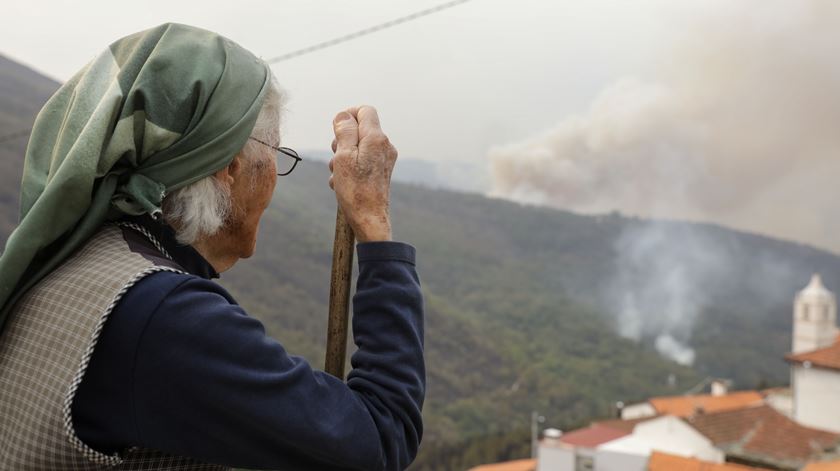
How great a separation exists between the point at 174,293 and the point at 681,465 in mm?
15928

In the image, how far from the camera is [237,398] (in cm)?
74

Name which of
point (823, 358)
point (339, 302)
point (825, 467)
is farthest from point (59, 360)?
point (823, 358)

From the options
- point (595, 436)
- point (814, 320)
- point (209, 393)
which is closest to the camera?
point (209, 393)

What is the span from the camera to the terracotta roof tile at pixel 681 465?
48.0 feet

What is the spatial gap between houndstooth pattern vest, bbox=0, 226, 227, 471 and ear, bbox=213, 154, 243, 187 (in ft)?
0.45

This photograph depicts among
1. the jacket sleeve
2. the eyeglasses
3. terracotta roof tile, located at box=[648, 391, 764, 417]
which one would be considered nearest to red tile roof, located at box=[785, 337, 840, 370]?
terracotta roof tile, located at box=[648, 391, 764, 417]

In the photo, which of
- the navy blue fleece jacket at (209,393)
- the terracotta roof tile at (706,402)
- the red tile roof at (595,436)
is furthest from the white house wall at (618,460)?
the navy blue fleece jacket at (209,393)

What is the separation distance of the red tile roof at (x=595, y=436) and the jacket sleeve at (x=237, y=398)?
79.2 ft

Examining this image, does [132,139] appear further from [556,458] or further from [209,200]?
[556,458]

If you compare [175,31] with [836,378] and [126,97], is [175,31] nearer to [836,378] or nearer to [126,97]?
[126,97]

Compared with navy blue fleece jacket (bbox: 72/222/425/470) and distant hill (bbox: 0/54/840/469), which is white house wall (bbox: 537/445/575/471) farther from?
distant hill (bbox: 0/54/840/469)

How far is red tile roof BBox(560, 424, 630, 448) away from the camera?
79.3 feet

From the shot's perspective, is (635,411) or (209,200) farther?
(635,411)

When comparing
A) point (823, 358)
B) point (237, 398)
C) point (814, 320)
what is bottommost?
point (814, 320)
